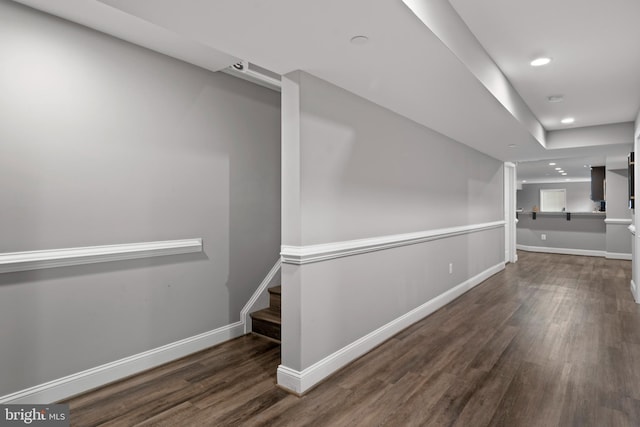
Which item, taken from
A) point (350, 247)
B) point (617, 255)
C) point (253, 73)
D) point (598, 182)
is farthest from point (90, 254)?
point (598, 182)

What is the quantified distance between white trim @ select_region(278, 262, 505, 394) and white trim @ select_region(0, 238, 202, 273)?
1187mm

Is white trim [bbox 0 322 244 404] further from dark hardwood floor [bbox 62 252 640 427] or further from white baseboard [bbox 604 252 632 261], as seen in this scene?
white baseboard [bbox 604 252 632 261]

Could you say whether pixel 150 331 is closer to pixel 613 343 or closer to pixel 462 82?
pixel 462 82

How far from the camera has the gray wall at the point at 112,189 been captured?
2.04 m

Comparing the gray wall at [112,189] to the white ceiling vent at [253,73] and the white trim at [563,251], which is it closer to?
the white ceiling vent at [253,73]

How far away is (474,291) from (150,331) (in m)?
4.16

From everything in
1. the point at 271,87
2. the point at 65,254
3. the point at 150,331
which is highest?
the point at 271,87

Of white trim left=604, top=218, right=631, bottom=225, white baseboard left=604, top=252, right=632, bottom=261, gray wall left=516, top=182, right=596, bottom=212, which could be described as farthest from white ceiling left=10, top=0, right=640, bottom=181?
gray wall left=516, top=182, right=596, bottom=212

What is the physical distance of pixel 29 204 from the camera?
81.5 inches

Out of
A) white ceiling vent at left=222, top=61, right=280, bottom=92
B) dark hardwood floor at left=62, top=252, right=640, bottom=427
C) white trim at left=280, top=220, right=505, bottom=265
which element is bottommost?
dark hardwood floor at left=62, top=252, right=640, bottom=427

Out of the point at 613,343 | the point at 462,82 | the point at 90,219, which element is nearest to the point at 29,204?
the point at 90,219

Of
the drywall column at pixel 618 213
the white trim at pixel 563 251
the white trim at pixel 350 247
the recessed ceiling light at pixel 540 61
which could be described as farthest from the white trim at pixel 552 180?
the recessed ceiling light at pixel 540 61

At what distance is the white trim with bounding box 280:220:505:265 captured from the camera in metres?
2.35

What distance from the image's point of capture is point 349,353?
274 cm
